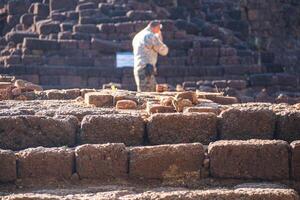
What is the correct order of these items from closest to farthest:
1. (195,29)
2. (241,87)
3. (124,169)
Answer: (124,169) < (241,87) < (195,29)

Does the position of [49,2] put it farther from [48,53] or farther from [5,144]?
[5,144]

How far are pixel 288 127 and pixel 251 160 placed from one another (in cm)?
82

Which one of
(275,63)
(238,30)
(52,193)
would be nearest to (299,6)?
(238,30)

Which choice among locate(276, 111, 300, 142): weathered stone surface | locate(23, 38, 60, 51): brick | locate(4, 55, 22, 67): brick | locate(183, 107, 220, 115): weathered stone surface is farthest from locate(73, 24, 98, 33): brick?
locate(276, 111, 300, 142): weathered stone surface

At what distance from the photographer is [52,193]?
18.2ft

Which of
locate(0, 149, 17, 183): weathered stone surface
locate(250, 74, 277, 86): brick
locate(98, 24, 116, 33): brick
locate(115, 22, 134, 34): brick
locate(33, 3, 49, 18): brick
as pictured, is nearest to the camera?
locate(0, 149, 17, 183): weathered stone surface

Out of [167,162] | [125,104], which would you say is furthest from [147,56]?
[167,162]

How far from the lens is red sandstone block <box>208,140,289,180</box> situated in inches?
234

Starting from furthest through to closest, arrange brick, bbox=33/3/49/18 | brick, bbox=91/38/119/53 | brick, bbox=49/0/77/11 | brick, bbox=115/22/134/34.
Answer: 1. brick, bbox=33/3/49/18
2. brick, bbox=49/0/77/11
3. brick, bbox=115/22/134/34
4. brick, bbox=91/38/119/53

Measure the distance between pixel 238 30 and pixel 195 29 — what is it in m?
2.46

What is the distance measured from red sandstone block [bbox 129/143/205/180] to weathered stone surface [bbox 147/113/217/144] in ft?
1.64

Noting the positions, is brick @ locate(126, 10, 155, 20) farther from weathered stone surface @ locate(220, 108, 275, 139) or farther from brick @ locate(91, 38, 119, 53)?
weathered stone surface @ locate(220, 108, 275, 139)

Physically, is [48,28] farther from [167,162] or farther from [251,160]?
[251,160]

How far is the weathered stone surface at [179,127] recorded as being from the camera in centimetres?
652
